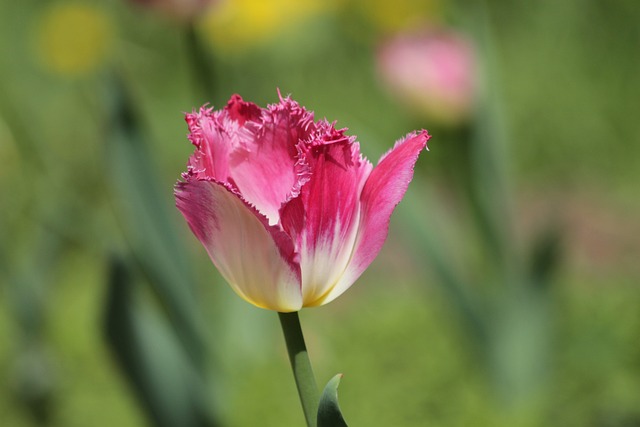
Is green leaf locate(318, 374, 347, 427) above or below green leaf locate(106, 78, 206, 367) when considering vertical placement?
below

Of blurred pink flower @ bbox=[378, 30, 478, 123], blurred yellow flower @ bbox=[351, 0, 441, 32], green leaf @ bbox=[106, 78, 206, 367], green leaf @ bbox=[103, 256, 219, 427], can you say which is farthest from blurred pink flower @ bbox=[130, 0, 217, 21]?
blurred yellow flower @ bbox=[351, 0, 441, 32]

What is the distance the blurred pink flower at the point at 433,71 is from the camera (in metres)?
1.54

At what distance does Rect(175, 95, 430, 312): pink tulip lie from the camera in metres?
0.45

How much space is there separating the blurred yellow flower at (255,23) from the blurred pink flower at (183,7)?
148 centimetres

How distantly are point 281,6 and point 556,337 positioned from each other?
6.48ft

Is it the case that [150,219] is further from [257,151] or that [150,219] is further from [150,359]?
[257,151]

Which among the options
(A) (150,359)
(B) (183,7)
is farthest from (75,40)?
(A) (150,359)

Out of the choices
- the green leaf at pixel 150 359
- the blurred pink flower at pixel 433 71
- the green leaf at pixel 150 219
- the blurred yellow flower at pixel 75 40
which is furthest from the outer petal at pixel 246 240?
the blurred yellow flower at pixel 75 40

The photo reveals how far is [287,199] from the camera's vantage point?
17.5 inches

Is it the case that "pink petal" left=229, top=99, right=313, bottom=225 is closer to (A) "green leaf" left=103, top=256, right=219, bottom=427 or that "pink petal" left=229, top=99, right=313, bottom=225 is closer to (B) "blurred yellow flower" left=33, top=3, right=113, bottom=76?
(A) "green leaf" left=103, top=256, right=219, bottom=427

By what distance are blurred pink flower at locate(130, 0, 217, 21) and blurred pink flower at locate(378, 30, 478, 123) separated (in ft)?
1.53

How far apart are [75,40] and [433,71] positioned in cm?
139

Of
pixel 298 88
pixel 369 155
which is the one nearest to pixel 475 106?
pixel 369 155

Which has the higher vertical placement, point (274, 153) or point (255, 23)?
point (255, 23)
